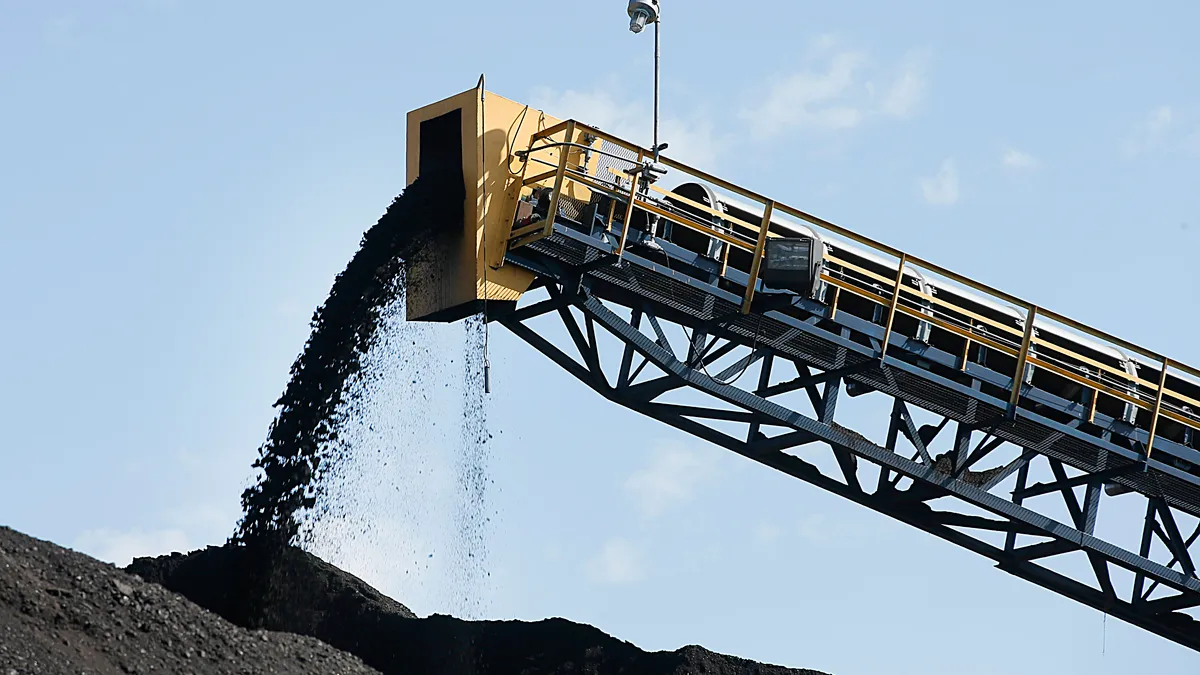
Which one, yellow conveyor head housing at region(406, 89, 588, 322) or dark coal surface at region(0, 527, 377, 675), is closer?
dark coal surface at region(0, 527, 377, 675)

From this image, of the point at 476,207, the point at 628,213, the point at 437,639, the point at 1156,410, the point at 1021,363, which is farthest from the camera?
the point at 437,639

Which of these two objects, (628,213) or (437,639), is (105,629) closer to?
(437,639)

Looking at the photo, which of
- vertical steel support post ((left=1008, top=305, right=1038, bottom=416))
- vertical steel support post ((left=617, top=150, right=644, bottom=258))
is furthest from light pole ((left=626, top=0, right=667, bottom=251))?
vertical steel support post ((left=1008, top=305, right=1038, bottom=416))

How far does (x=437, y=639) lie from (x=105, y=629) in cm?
493

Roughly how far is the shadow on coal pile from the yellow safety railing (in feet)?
12.4

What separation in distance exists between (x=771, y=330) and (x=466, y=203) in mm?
2838

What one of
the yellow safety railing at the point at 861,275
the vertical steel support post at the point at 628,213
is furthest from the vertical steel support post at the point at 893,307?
the vertical steel support post at the point at 628,213

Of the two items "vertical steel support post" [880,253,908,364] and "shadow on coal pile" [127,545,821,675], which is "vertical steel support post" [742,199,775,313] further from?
"shadow on coal pile" [127,545,821,675]

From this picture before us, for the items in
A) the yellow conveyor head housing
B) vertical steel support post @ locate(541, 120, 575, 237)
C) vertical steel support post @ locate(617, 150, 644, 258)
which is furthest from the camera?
the yellow conveyor head housing

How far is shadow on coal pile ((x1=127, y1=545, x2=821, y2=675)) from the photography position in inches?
637

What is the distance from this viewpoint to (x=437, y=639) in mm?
16484

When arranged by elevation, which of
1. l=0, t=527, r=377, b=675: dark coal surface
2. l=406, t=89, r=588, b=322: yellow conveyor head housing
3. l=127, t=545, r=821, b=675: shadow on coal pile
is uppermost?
l=406, t=89, r=588, b=322: yellow conveyor head housing

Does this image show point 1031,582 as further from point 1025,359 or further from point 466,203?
point 466,203

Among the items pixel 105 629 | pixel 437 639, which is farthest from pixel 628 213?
pixel 105 629
